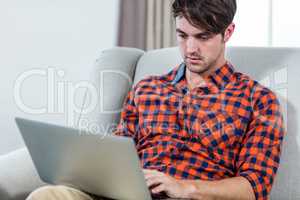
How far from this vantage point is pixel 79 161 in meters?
1.07

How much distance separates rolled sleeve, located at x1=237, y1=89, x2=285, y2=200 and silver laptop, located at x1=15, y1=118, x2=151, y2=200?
13.8 inches

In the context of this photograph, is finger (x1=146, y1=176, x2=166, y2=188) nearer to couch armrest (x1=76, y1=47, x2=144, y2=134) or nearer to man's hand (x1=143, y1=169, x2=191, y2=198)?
man's hand (x1=143, y1=169, x2=191, y2=198)

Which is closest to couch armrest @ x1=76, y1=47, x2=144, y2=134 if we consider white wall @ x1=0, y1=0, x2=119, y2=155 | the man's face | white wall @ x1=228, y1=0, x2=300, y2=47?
the man's face

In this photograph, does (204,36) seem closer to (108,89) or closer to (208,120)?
(208,120)

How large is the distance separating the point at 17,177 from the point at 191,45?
0.60 metres

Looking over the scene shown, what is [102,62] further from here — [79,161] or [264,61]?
[79,161]

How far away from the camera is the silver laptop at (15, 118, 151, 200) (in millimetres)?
968

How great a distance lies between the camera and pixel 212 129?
134 cm

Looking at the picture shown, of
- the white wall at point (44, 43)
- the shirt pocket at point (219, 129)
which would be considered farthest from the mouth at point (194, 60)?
the white wall at point (44, 43)

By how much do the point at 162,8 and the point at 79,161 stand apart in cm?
167

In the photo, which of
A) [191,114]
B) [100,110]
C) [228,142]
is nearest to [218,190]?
[228,142]

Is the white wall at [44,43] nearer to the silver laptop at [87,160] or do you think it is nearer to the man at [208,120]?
the man at [208,120]

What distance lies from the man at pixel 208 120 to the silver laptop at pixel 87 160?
0.31ft

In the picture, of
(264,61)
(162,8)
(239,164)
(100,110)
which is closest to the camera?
(239,164)
